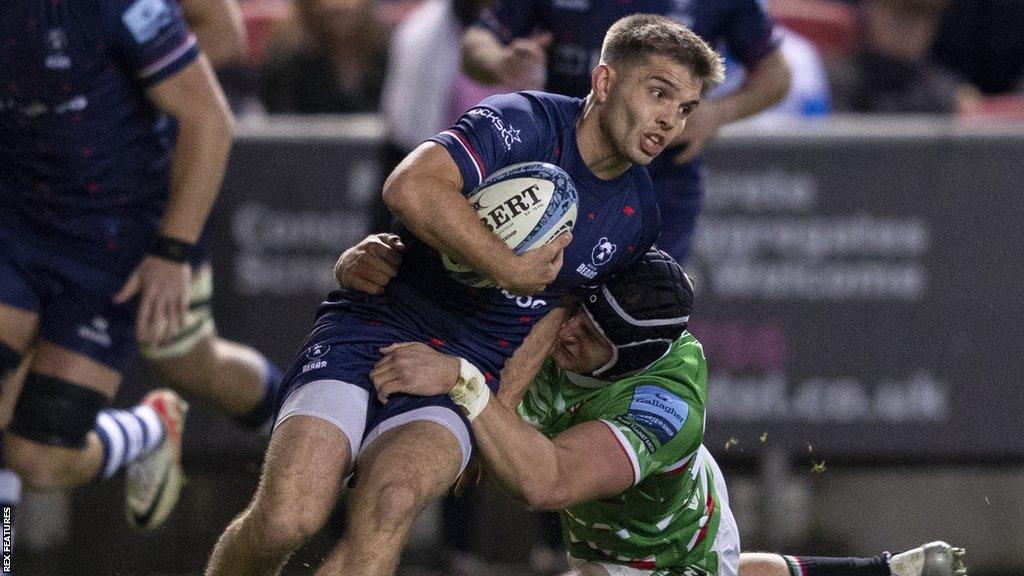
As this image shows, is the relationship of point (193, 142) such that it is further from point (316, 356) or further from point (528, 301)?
point (528, 301)

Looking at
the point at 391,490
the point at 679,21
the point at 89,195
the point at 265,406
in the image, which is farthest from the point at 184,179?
the point at 391,490

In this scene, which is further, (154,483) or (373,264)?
(154,483)

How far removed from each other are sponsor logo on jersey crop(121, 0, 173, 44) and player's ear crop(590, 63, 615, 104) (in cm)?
190

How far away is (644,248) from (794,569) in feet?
4.23

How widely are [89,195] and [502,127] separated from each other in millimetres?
2196

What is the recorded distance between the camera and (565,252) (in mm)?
4574

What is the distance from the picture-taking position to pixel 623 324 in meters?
4.62

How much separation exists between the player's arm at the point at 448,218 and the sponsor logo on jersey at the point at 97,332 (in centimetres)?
213

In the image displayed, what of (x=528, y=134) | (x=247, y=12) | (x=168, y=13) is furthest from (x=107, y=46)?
(x=247, y=12)

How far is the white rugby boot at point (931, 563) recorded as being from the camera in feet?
16.9

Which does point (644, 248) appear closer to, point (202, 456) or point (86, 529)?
point (202, 456)

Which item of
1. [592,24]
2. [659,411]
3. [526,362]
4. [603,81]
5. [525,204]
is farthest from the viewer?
[592,24]

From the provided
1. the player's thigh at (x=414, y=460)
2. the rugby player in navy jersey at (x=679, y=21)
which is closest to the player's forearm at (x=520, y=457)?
the player's thigh at (x=414, y=460)

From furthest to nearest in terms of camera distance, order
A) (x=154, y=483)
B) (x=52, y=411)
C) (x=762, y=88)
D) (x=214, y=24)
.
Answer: (x=154, y=483) < (x=214, y=24) < (x=762, y=88) < (x=52, y=411)
